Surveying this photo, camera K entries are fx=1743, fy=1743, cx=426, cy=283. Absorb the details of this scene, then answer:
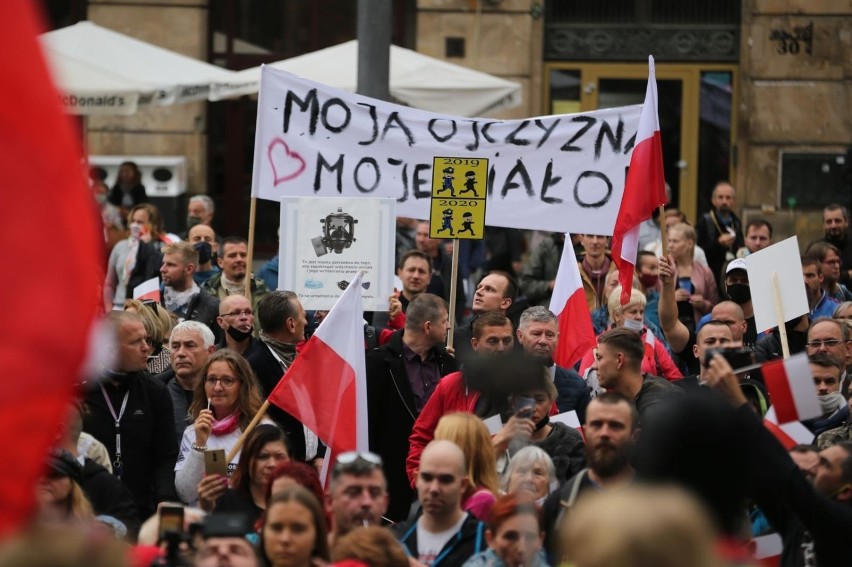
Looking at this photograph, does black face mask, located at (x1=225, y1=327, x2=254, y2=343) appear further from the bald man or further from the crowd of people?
the bald man

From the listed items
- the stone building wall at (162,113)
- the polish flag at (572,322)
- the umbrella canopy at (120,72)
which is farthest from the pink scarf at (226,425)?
the stone building wall at (162,113)

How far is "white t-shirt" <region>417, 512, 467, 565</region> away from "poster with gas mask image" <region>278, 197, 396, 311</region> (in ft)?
11.2

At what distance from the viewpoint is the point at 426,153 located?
415 inches

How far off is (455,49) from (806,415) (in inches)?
479

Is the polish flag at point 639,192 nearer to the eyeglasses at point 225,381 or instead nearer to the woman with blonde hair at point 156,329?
the eyeglasses at point 225,381

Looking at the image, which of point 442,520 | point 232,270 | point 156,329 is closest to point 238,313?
point 156,329

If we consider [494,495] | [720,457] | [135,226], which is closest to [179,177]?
[135,226]

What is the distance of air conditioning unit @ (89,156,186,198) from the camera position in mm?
17625

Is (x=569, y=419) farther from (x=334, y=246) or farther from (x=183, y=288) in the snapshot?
(x=183, y=288)

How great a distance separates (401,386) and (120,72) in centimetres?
727

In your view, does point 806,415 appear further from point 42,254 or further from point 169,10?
point 169,10

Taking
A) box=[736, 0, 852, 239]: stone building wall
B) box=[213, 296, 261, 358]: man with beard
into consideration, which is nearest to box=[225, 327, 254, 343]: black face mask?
box=[213, 296, 261, 358]: man with beard

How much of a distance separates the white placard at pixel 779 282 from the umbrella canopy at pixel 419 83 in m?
6.02

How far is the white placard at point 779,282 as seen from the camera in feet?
30.6
